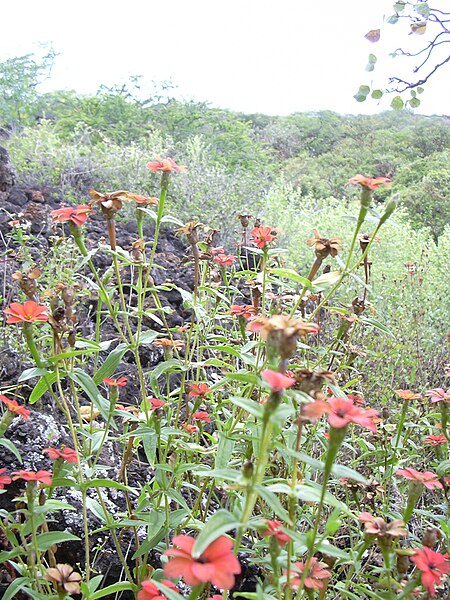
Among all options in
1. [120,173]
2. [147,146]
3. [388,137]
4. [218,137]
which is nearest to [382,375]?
[120,173]

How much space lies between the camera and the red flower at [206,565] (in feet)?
1.46

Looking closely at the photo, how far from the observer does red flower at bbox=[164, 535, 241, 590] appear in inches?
17.5

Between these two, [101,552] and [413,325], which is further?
[413,325]

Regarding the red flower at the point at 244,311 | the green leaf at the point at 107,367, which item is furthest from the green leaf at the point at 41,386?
the red flower at the point at 244,311

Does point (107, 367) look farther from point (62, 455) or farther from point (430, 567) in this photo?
point (430, 567)

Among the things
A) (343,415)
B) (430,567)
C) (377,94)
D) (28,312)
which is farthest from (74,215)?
(377,94)

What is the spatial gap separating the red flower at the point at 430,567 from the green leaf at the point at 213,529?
8.2 inches

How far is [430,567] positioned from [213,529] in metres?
0.26

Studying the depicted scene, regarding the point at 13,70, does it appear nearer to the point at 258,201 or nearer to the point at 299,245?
the point at 258,201

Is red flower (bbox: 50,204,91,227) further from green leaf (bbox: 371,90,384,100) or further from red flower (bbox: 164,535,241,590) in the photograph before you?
green leaf (bbox: 371,90,384,100)

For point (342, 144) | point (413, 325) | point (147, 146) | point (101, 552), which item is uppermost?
point (342, 144)

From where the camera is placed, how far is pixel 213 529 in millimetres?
487

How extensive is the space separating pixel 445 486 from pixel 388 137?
898 centimetres

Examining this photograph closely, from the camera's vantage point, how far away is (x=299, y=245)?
3.50 m
